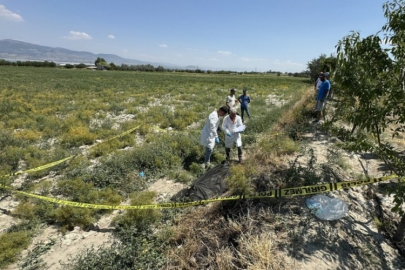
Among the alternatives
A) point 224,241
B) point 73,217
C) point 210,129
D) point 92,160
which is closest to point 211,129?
point 210,129

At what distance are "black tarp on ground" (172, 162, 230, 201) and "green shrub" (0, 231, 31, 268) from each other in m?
2.56

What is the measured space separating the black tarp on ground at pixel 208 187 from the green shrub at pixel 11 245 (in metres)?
2.56

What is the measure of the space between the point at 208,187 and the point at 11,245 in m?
3.30

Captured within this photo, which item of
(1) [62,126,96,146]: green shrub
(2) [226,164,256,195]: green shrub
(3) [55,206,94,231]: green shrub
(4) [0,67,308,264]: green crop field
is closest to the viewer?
(2) [226,164,256,195]: green shrub

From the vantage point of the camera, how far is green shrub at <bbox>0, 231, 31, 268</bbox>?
11.2ft

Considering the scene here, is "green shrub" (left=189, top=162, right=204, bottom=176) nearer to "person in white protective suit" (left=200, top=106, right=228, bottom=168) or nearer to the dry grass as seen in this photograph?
"person in white protective suit" (left=200, top=106, right=228, bottom=168)

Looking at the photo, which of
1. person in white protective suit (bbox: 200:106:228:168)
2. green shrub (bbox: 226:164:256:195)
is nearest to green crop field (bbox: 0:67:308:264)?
person in white protective suit (bbox: 200:106:228:168)

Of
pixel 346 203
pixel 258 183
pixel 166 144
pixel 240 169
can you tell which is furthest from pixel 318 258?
pixel 166 144

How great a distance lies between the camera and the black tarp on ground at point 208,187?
452 cm

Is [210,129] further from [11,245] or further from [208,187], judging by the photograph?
[11,245]

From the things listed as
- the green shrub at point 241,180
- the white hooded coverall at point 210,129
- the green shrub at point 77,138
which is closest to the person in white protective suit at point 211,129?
the white hooded coverall at point 210,129

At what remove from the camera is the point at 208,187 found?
464 cm

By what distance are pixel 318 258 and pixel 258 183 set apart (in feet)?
5.43

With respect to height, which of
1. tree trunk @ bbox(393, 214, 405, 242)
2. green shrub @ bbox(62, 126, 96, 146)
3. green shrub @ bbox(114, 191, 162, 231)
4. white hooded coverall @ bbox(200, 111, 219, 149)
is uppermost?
white hooded coverall @ bbox(200, 111, 219, 149)
